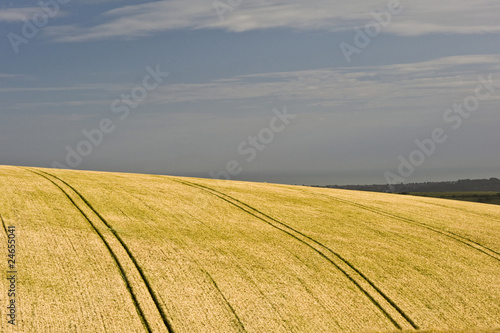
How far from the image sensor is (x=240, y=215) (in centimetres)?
2997

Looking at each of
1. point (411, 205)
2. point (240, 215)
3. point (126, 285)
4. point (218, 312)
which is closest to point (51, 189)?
point (240, 215)

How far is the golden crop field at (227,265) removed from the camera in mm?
18078

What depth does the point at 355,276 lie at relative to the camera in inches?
897

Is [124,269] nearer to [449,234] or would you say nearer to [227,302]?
[227,302]

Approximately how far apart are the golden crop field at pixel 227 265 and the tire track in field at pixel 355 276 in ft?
0.19

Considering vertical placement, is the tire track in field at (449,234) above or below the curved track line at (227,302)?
above

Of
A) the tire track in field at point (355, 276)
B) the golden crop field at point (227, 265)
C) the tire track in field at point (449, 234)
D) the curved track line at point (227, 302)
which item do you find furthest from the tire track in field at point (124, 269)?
the tire track in field at point (449, 234)

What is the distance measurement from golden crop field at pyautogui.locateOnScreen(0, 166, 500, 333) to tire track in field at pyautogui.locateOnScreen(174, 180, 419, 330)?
58 mm

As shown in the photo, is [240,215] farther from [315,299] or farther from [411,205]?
[411,205]

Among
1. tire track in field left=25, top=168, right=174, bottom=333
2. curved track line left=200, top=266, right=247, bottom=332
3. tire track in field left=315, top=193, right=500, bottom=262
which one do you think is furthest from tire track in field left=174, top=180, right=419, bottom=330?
tire track in field left=315, top=193, right=500, bottom=262

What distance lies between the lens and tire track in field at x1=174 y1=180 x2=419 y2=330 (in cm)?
1972

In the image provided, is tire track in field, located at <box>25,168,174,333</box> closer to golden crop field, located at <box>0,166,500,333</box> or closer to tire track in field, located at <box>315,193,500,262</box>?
golden crop field, located at <box>0,166,500,333</box>

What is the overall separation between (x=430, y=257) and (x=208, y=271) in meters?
11.4

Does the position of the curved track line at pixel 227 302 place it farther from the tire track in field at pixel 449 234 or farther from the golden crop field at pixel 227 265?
the tire track in field at pixel 449 234
